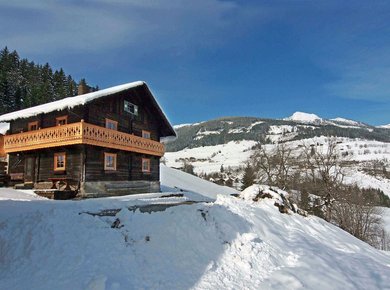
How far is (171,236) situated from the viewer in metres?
11.2

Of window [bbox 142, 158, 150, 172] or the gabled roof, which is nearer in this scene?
the gabled roof

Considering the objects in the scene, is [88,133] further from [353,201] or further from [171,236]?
[353,201]

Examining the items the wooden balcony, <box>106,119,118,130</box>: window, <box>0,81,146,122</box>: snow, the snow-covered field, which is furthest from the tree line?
<box>0,81,146,122</box>: snow

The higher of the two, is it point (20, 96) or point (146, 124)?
point (20, 96)

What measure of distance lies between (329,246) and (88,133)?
15.4 m

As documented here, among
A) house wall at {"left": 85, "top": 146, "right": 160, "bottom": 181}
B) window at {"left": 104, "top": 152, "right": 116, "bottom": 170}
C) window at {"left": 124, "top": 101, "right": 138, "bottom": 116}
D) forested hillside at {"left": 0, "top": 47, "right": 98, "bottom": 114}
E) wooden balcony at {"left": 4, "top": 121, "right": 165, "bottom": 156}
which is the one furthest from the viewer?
forested hillside at {"left": 0, "top": 47, "right": 98, "bottom": 114}

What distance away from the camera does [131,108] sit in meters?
27.1

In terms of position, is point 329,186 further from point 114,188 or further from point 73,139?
point 73,139

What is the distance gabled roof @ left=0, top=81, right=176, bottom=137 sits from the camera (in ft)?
67.4

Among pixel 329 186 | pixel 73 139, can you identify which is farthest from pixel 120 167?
pixel 329 186

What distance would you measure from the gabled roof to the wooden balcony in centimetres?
132

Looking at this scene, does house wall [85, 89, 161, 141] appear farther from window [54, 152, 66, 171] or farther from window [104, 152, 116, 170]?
window [54, 152, 66, 171]

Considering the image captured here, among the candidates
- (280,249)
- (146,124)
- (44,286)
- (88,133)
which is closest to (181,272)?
(44,286)

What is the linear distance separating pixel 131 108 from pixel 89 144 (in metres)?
6.68
